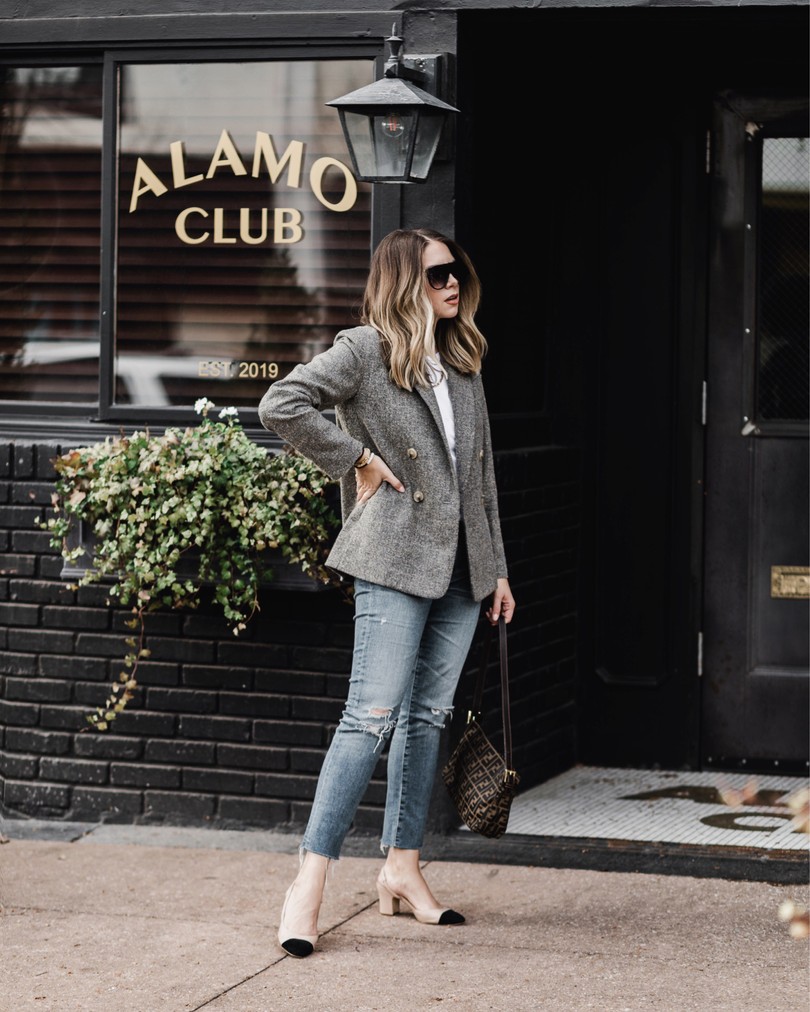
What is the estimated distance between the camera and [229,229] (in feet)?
18.4

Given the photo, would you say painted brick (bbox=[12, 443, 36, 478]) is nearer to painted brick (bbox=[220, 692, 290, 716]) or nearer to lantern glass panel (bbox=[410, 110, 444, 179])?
painted brick (bbox=[220, 692, 290, 716])

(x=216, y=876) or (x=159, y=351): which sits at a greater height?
(x=159, y=351)

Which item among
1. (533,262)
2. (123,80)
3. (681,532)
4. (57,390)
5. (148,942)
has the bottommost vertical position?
(148,942)

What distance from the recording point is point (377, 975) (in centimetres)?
419

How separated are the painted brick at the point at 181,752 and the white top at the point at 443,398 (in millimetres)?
1680

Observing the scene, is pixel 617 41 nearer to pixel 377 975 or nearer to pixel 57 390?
pixel 57 390

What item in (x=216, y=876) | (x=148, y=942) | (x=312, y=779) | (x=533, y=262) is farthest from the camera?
(x=533, y=262)

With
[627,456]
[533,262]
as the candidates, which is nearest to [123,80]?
[533,262]

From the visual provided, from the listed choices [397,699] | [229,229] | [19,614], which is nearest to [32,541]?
[19,614]

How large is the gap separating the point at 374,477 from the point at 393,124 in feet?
4.17

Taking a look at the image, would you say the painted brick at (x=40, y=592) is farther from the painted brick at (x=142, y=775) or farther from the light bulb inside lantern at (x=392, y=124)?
the light bulb inside lantern at (x=392, y=124)

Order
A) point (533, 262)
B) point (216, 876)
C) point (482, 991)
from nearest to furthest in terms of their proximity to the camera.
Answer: point (482, 991) < point (216, 876) < point (533, 262)

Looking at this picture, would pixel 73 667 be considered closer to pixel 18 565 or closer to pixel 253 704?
pixel 18 565

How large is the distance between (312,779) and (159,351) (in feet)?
5.27
